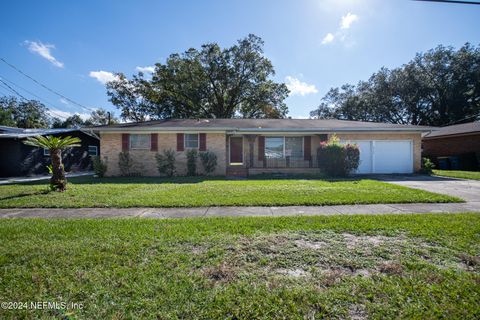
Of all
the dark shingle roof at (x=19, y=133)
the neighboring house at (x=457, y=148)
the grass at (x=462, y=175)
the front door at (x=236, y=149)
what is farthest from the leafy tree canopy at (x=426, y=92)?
the dark shingle roof at (x=19, y=133)

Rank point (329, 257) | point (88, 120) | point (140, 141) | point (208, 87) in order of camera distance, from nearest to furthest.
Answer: point (329, 257), point (140, 141), point (208, 87), point (88, 120)

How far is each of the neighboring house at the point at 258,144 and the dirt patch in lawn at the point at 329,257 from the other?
9936 millimetres

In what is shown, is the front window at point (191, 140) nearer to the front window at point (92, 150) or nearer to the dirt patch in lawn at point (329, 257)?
the dirt patch in lawn at point (329, 257)

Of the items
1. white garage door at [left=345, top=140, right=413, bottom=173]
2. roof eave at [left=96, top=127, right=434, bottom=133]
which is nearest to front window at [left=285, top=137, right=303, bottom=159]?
roof eave at [left=96, top=127, right=434, bottom=133]

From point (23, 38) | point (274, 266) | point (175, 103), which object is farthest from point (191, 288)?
point (175, 103)

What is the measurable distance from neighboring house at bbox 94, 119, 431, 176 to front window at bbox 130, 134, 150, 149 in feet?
0.12

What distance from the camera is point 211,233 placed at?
3.98 meters

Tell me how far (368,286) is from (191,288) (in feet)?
6.15

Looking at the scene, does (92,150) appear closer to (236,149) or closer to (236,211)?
(236,149)

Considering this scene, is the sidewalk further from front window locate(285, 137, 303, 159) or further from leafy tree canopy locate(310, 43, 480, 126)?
leafy tree canopy locate(310, 43, 480, 126)

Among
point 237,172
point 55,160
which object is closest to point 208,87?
point 237,172

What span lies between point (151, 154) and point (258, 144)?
6.59m

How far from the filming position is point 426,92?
3084cm

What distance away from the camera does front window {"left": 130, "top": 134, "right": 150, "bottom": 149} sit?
13.7 meters
